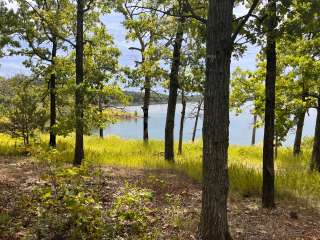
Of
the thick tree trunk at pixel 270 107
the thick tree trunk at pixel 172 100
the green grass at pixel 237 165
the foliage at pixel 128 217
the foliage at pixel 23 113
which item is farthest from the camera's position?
the foliage at pixel 23 113

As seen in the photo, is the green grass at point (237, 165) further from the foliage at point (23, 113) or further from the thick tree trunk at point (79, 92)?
the foliage at point (23, 113)

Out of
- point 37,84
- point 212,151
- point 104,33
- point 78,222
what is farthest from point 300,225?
point 37,84

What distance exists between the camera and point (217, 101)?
24.6ft

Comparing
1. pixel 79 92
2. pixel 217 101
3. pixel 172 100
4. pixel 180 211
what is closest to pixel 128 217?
pixel 217 101

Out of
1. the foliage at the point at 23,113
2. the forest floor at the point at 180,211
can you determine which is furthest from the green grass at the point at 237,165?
the foliage at the point at 23,113

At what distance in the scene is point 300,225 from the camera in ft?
33.0

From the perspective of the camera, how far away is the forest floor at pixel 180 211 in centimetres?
879

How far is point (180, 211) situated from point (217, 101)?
3647 mm

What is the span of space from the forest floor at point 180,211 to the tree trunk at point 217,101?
4.14 ft

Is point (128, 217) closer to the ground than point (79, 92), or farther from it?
closer to the ground

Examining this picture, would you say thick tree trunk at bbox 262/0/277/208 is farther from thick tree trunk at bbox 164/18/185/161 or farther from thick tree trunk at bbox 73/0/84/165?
thick tree trunk at bbox 164/18/185/161

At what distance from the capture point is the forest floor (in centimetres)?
879

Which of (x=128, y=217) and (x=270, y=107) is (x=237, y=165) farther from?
(x=128, y=217)

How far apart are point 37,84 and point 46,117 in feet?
8.97
